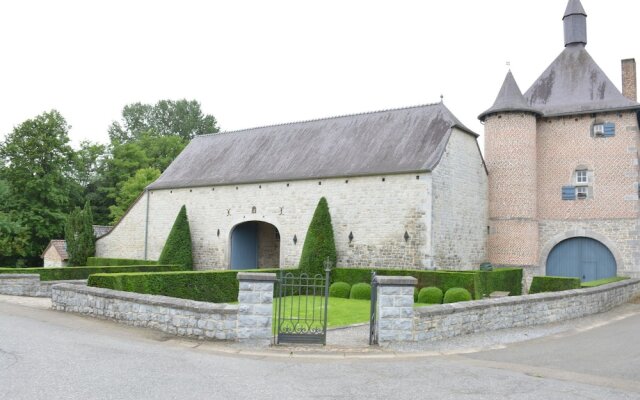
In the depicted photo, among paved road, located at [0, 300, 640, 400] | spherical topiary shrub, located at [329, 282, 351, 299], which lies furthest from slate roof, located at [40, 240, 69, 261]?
paved road, located at [0, 300, 640, 400]

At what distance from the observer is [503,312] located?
10.9 metres

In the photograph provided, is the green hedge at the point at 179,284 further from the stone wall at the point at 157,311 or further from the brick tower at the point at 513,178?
the brick tower at the point at 513,178

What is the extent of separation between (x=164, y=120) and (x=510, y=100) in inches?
1559

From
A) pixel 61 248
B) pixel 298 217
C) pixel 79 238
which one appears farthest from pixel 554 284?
pixel 61 248

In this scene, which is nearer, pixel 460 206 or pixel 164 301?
pixel 164 301

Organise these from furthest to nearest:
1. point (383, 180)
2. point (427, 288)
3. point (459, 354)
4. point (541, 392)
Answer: point (383, 180) < point (427, 288) < point (459, 354) < point (541, 392)

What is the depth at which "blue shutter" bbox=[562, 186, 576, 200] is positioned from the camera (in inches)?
848

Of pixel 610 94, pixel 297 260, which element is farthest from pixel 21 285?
pixel 610 94

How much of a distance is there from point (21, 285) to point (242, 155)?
1210 cm

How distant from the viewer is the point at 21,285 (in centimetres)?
1688

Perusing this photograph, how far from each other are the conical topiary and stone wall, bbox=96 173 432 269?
1.63ft

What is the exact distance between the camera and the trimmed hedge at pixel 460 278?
16453mm

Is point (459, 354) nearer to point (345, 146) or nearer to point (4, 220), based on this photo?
point (345, 146)

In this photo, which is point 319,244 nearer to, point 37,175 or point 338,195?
point 338,195
